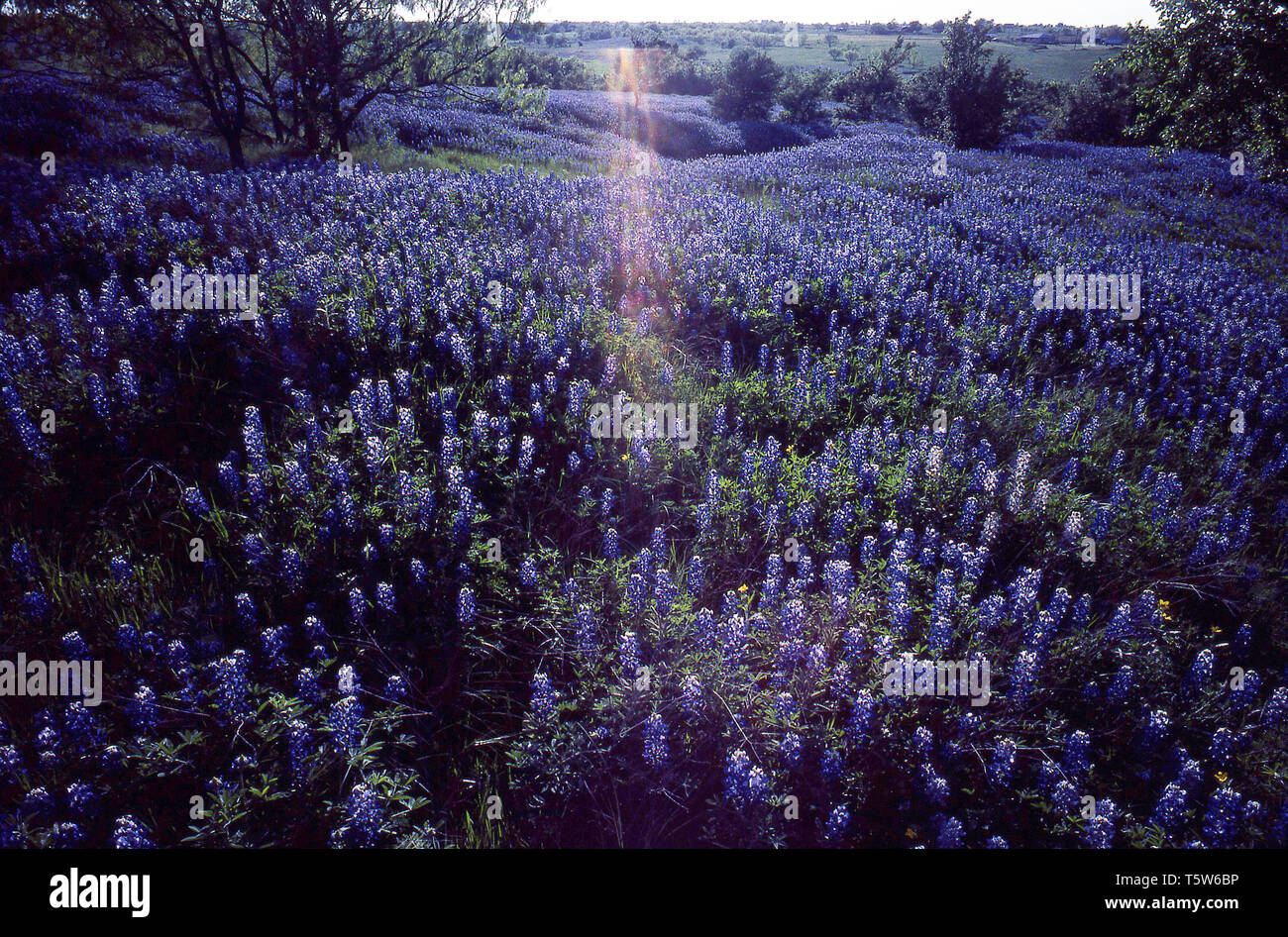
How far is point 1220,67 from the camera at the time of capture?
705 inches

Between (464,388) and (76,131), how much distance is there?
14120 millimetres

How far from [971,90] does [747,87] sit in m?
11.9

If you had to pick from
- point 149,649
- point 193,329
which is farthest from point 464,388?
point 149,649

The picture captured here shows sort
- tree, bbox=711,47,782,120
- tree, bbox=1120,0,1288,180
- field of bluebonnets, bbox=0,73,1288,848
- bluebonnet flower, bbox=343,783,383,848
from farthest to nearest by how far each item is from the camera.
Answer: tree, bbox=711,47,782,120
tree, bbox=1120,0,1288,180
field of bluebonnets, bbox=0,73,1288,848
bluebonnet flower, bbox=343,783,383,848

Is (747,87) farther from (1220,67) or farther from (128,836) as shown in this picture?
(128,836)

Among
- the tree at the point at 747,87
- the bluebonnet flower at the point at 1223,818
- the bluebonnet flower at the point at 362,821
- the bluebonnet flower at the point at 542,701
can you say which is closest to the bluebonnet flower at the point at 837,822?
the bluebonnet flower at the point at 542,701

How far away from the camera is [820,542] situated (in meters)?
4.40

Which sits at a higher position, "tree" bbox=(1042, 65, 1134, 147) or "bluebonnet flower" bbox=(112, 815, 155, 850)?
"tree" bbox=(1042, 65, 1134, 147)

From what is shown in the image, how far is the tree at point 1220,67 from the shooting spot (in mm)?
17297

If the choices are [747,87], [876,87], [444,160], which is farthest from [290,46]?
[876,87]

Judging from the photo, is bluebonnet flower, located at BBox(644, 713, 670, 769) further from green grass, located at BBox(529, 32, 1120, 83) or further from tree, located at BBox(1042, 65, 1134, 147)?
green grass, located at BBox(529, 32, 1120, 83)

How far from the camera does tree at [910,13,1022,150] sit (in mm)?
31578

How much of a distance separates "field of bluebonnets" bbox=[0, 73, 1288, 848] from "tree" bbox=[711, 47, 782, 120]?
1325 inches

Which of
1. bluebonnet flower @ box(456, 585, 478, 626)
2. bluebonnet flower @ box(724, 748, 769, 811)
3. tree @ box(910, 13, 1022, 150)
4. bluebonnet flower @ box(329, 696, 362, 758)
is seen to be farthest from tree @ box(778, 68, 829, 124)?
bluebonnet flower @ box(329, 696, 362, 758)
